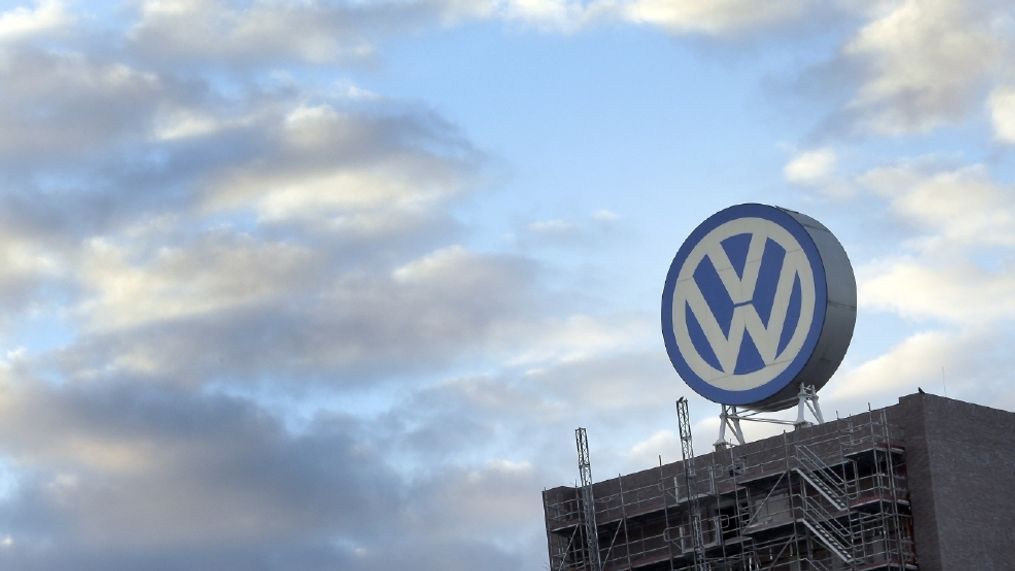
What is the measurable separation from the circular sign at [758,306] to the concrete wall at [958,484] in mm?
5776

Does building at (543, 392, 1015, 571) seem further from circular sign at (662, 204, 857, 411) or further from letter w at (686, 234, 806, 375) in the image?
letter w at (686, 234, 806, 375)

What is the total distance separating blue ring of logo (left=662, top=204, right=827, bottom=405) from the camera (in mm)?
126938

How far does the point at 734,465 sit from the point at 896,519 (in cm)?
1001

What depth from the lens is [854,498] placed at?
124375 mm

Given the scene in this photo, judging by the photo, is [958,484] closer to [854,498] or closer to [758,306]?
[854,498]

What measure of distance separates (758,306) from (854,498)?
456 inches

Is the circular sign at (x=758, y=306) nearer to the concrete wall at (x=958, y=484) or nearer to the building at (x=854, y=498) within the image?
the building at (x=854, y=498)

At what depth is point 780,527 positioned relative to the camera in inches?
4993

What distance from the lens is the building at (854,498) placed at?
123250mm

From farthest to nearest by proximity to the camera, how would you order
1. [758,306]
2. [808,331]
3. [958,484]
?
[758,306]
[808,331]
[958,484]

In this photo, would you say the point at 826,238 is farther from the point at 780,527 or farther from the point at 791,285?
the point at 780,527

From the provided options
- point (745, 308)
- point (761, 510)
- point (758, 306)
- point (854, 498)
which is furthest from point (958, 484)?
point (745, 308)

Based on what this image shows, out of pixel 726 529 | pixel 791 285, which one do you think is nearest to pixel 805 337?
pixel 791 285

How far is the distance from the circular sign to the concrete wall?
5.78 metres
